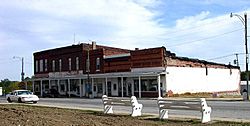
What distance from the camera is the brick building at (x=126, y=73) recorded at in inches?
2035

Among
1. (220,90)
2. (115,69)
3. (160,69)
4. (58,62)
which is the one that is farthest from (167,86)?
(58,62)

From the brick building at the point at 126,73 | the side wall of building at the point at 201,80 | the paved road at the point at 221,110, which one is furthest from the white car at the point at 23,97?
the side wall of building at the point at 201,80

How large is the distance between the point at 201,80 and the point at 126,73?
34.2 feet

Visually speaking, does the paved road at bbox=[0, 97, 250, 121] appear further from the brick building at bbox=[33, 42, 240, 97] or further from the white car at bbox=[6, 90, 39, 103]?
the brick building at bbox=[33, 42, 240, 97]

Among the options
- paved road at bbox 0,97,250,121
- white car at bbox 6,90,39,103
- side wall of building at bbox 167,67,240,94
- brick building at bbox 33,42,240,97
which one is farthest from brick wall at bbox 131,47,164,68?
paved road at bbox 0,97,250,121

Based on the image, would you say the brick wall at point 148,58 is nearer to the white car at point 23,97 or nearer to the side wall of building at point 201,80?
the side wall of building at point 201,80

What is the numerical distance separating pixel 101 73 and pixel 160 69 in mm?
11869

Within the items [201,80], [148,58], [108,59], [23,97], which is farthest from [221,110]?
[108,59]

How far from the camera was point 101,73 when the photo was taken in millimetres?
59938

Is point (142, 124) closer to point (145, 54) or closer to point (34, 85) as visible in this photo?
point (145, 54)

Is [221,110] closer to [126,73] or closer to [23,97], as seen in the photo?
[23,97]

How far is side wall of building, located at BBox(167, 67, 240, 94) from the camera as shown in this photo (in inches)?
2041

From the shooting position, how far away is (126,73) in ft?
177

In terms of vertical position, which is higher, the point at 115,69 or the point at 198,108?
the point at 115,69
